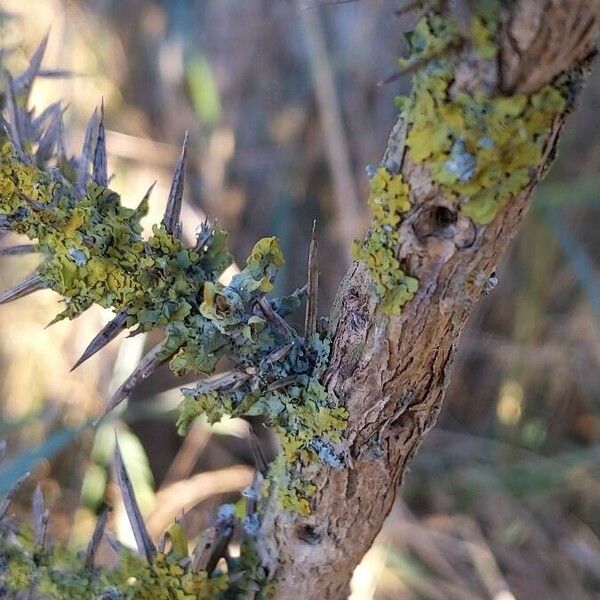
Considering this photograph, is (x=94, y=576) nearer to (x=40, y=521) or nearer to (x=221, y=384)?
(x=40, y=521)

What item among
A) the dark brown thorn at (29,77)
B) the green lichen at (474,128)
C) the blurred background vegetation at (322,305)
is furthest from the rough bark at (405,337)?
the blurred background vegetation at (322,305)

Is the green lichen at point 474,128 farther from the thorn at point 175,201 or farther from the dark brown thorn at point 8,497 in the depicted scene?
the dark brown thorn at point 8,497

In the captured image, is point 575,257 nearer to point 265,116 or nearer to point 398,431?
point 265,116

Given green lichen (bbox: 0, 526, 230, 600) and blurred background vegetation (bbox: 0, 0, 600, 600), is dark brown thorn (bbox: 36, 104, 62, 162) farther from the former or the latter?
blurred background vegetation (bbox: 0, 0, 600, 600)

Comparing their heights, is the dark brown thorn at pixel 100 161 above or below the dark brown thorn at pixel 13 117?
below

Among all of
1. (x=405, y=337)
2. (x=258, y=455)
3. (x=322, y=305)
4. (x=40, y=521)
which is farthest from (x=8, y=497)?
(x=322, y=305)

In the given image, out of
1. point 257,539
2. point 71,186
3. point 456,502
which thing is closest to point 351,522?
point 257,539
